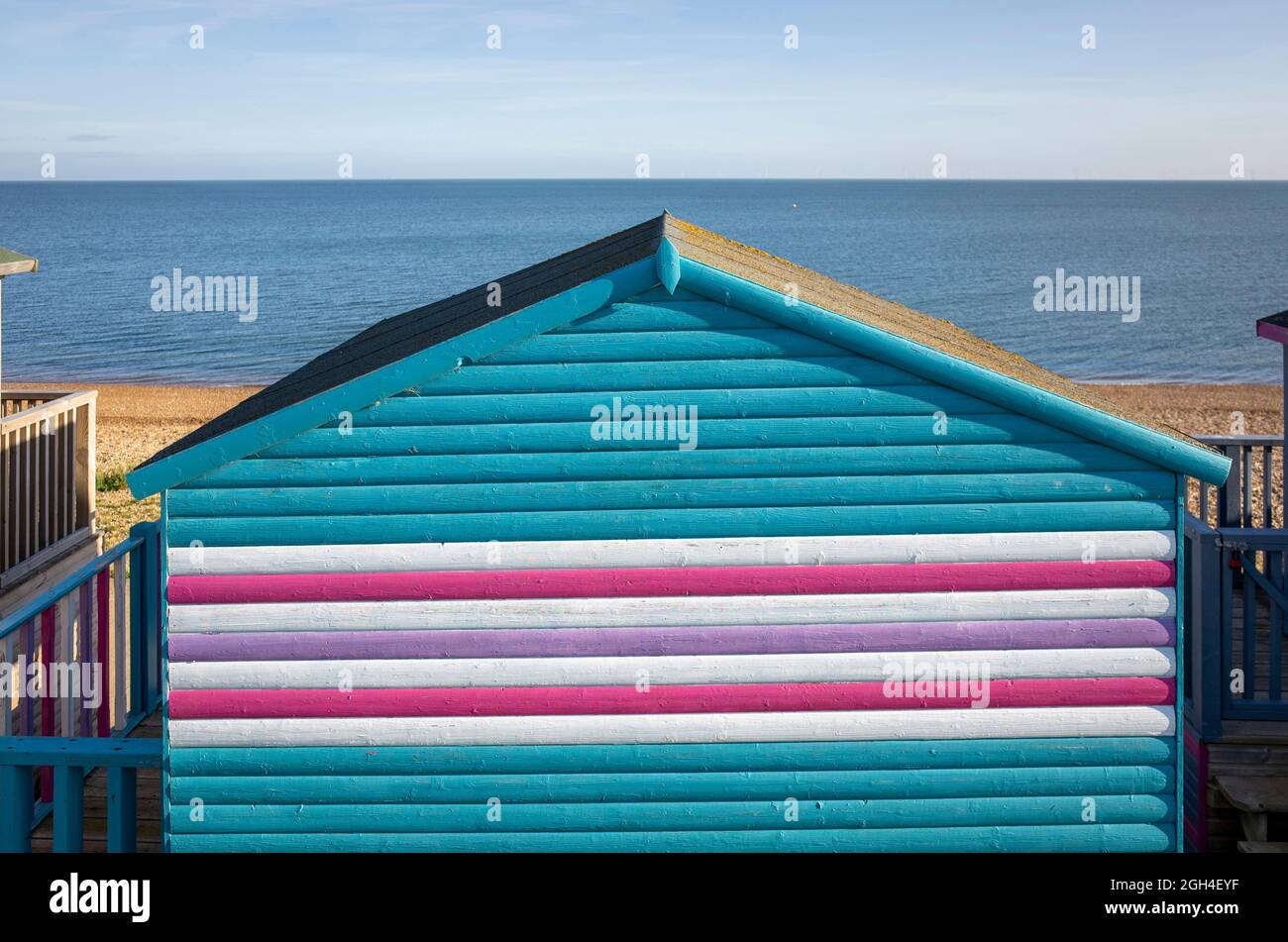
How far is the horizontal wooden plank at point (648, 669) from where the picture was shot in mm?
6672

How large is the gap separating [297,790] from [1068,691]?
3772 mm

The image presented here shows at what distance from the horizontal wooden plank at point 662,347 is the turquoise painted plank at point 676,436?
312 millimetres

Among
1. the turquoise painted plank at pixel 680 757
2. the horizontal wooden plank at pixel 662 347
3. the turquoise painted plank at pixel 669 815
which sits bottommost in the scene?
the turquoise painted plank at pixel 669 815

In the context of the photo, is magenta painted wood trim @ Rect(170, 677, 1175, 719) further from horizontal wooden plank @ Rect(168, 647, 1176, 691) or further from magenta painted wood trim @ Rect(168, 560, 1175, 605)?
magenta painted wood trim @ Rect(168, 560, 1175, 605)

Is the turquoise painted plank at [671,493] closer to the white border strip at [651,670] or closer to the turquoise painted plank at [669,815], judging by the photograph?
the white border strip at [651,670]

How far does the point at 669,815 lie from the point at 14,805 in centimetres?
307

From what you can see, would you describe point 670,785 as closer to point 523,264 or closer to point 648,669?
point 648,669

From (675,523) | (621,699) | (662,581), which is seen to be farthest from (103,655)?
(675,523)

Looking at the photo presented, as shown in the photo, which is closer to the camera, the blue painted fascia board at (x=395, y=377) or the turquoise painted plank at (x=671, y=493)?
the blue painted fascia board at (x=395, y=377)

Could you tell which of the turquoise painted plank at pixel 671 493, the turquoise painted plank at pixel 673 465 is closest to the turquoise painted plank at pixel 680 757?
the turquoise painted plank at pixel 671 493
